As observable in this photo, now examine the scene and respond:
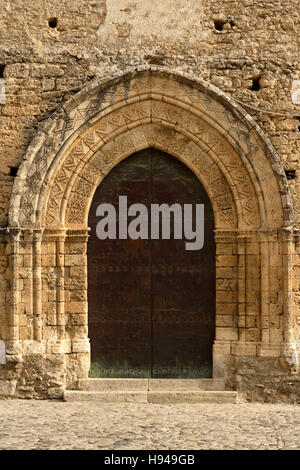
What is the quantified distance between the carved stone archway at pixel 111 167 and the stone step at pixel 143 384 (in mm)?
200

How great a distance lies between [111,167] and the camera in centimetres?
869

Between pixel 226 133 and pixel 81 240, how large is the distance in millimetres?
2224

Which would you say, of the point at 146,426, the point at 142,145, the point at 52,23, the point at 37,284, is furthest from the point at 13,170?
the point at 146,426

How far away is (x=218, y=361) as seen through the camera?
852cm

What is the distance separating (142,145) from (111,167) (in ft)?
1.56

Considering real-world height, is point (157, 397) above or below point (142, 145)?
below

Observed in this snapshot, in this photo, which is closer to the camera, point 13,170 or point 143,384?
point 143,384

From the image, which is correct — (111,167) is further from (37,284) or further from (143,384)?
(143,384)

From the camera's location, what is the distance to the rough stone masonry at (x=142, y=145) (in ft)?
27.7

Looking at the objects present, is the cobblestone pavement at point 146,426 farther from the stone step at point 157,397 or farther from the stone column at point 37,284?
the stone column at point 37,284

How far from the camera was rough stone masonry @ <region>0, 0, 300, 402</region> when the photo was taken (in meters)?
8.43

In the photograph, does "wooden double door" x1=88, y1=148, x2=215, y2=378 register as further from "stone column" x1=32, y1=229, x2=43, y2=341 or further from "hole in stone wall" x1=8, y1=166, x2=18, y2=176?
"hole in stone wall" x1=8, y1=166, x2=18, y2=176

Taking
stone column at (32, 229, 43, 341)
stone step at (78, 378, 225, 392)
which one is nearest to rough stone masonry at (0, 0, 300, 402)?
stone column at (32, 229, 43, 341)

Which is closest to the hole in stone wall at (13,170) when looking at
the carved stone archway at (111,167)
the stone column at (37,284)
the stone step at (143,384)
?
the carved stone archway at (111,167)
